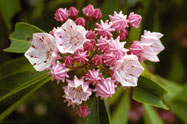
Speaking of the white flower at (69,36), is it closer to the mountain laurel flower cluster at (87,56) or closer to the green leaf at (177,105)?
the mountain laurel flower cluster at (87,56)

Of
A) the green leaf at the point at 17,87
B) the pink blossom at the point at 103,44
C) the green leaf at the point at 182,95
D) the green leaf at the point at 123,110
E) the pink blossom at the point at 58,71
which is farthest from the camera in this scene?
the green leaf at the point at 123,110

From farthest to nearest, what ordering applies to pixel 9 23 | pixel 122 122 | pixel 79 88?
pixel 122 122 < pixel 9 23 < pixel 79 88

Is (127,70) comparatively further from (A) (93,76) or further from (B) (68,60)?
(B) (68,60)

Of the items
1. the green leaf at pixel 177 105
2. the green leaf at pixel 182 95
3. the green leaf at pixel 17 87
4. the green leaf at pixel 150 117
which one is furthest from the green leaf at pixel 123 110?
the green leaf at pixel 17 87

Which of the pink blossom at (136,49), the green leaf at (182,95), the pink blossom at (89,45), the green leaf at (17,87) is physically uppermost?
the pink blossom at (89,45)

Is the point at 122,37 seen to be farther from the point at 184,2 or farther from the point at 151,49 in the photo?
the point at 184,2

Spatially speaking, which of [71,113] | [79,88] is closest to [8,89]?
[79,88]
